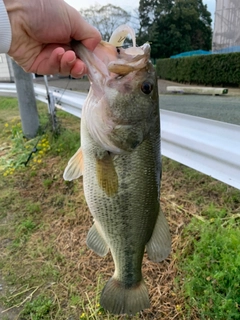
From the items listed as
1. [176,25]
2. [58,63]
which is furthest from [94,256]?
[176,25]

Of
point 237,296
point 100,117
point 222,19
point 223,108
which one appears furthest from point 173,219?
point 222,19

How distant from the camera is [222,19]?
20.6 feet

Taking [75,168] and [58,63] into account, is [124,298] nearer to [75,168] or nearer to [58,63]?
[75,168]

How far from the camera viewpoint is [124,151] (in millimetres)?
1559

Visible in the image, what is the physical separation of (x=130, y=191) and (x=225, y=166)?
90 centimetres

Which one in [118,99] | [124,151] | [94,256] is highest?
[118,99]

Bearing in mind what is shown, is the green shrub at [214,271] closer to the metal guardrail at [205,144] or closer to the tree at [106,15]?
the metal guardrail at [205,144]

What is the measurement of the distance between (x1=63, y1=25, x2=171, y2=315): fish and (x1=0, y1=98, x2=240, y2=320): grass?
2.57 feet

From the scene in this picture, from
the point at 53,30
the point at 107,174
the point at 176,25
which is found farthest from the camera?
the point at 176,25

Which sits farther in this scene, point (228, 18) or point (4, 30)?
point (228, 18)

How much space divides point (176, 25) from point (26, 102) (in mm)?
10082

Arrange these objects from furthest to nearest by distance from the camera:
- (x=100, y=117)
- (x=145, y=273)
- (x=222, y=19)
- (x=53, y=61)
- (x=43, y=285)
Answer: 1. (x=222, y=19)
2. (x=43, y=285)
3. (x=145, y=273)
4. (x=53, y=61)
5. (x=100, y=117)

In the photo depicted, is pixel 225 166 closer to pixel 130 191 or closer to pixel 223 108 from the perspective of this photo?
pixel 130 191

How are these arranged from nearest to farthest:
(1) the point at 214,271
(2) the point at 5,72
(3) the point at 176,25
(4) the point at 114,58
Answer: (4) the point at 114,58
(1) the point at 214,271
(3) the point at 176,25
(2) the point at 5,72
